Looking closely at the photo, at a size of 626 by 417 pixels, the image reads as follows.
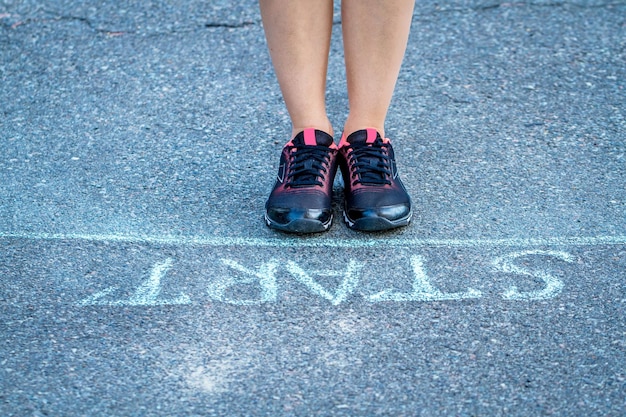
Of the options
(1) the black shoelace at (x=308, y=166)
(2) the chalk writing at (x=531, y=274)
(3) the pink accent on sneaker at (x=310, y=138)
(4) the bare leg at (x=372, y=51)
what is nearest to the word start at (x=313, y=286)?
(2) the chalk writing at (x=531, y=274)

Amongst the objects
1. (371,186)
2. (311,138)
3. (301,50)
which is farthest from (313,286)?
(301,50)

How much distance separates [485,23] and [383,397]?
8.95 feet

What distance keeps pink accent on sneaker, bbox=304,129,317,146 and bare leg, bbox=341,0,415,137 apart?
0.46 ft

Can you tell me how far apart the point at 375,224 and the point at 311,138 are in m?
0.37

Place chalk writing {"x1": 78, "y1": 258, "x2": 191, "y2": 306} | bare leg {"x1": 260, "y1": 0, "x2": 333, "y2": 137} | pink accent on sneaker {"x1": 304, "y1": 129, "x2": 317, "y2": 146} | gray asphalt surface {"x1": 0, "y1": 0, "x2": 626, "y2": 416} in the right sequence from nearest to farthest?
gray asphalt surface {"x1": 0, "y1": 0, "x2": 626, "y2": 416}
chalk writing {"x1": 78, "y1": 258, "x2": 191, "y2": 306}
bare leg {"x1": 260, "y1": 0, "x2": 333, "y2": 137}
pink accent on sneaker {"x1": 304, "y1": 129, "x2": 317, "y2": 146}

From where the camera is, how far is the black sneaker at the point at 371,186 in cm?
272

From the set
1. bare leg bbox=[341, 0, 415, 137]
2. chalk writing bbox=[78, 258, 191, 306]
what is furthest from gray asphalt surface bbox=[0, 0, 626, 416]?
bare leg bbox=[341, 0, 415, 137]

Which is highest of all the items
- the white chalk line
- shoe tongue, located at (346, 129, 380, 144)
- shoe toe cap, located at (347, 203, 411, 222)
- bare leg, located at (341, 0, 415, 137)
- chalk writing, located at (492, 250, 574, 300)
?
bare leg, located at (341, 0, 415, 137)

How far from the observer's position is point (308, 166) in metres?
2.79

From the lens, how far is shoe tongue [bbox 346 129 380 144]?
9.36 ft

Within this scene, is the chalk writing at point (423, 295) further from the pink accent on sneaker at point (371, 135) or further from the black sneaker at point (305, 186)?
the pink accent on sneaker at point (371, 135)

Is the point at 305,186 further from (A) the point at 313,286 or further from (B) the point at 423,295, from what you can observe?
(B) the point at 423,295

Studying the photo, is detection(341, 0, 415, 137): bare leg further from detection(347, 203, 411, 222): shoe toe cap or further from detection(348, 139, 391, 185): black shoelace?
detection(347, 203, 411, 222): shoe toe cap

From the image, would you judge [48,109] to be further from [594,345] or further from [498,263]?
[594,345]
